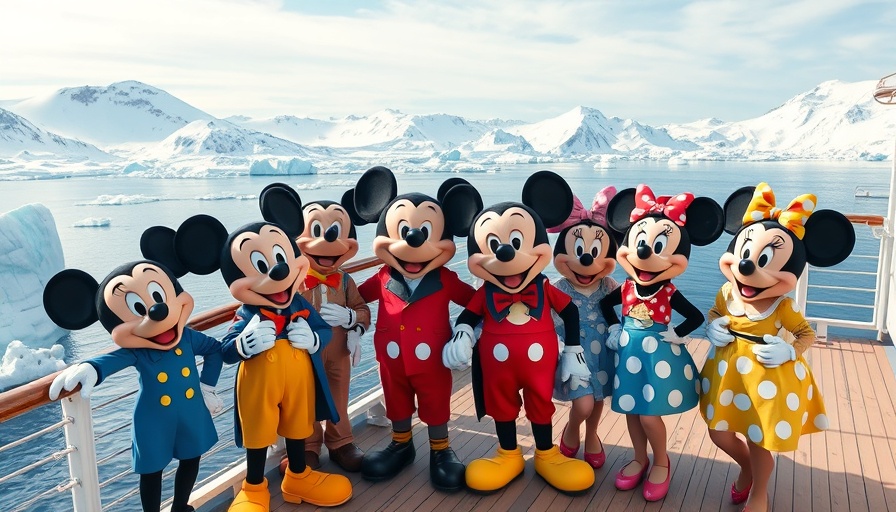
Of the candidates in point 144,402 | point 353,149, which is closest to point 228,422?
point 144,402

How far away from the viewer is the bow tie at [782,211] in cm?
227

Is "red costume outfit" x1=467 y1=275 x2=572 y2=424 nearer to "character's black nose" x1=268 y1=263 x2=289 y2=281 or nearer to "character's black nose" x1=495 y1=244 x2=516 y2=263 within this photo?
"character's black nose" x1=495 y1=244 x2=516 y2=263

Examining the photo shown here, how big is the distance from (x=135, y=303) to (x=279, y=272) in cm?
48

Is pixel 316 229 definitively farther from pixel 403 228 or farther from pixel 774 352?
pixel 774 352

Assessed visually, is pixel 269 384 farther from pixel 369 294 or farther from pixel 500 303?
pixel 500 303

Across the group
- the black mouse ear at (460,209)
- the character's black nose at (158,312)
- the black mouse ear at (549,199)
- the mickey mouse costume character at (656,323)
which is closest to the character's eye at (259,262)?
the character's black nose at (158,312)

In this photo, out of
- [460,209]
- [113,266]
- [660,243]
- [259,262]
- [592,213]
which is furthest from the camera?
[113,266]

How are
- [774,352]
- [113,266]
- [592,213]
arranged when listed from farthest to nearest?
[113,266] → [592,213] → [774,352]

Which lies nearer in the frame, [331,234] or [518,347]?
[518,347]

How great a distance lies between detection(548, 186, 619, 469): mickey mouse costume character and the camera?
8.55 feet

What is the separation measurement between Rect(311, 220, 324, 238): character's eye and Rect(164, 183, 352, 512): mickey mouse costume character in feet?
0.68

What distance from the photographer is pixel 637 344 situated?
2.46 metres

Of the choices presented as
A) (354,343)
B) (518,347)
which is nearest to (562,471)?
(518,347)

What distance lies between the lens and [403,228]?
2561 mm
